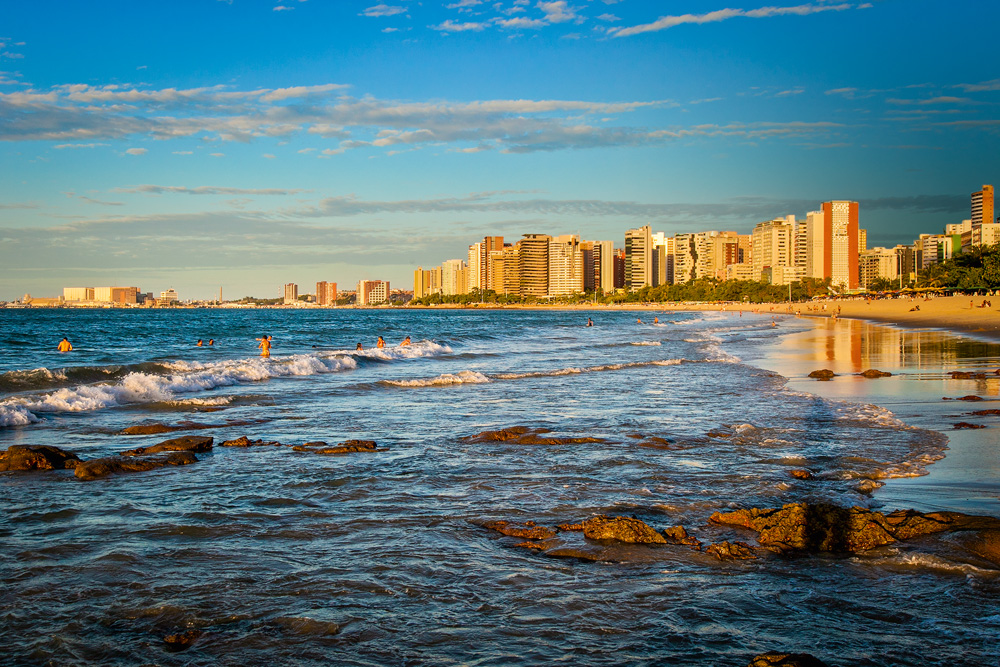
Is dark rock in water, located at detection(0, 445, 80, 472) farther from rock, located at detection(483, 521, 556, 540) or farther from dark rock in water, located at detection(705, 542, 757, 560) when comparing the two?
dark rock in water, located at detection(705, 542, 757, 560)

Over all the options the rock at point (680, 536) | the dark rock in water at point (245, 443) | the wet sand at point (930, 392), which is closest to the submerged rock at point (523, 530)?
the rock at point (680, 536)

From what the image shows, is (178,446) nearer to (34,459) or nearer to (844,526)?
(34,459)

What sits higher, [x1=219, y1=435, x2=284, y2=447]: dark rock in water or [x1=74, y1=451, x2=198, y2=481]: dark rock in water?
[x1=74, y1=451, x2=198, y2=481]: dark rock in water

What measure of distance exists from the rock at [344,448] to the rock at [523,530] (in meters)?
4.16

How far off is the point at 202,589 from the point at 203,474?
13.6 ft

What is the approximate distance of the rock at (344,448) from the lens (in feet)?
33.7

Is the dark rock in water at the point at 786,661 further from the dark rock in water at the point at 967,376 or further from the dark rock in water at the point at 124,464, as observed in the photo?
the dark rock in water at the point at 967,376

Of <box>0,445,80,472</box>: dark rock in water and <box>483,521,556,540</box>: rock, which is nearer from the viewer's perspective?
<box>483,521,556,540</box>: rock

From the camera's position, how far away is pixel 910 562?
5.35 meters

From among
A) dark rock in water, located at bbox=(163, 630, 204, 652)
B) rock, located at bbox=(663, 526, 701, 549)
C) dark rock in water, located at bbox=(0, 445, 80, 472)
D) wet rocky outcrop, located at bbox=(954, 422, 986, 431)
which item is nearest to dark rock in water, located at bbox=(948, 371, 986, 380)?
wet rocky outcrop, located at bbox=(954, 422, 986, 431)

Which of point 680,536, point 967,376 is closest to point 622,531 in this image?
point 680,536

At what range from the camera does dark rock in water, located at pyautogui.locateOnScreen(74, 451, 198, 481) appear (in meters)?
8.65

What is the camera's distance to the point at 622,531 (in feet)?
20.0

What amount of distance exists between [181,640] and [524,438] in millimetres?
7187
